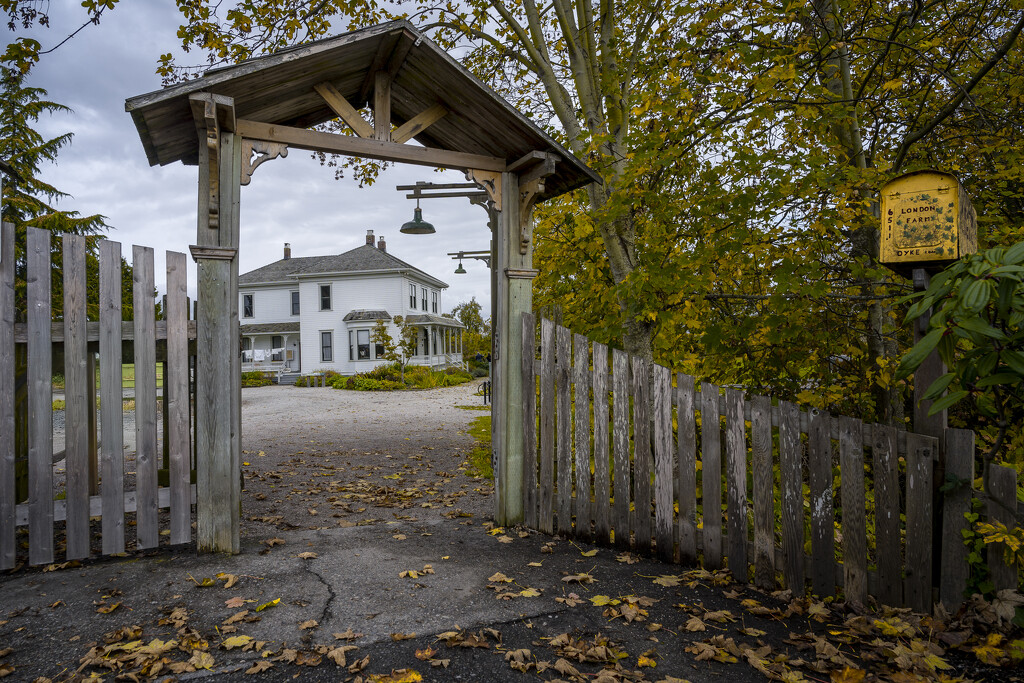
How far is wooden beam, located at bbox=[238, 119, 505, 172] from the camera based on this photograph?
14.6ft

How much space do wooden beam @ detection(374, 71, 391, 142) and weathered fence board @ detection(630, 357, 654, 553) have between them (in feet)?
9.20

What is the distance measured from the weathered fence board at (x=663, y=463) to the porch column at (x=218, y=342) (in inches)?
119

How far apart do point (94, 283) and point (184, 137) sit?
89.1 ft

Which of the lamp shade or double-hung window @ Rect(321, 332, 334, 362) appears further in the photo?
double-hung window @ Rect(321, 332, 334, 362)

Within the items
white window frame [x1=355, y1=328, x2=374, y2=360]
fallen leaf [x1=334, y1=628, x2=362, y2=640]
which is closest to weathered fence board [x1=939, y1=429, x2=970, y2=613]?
fallen leaf [x1=334, y1=628, x2=362, y2=640]

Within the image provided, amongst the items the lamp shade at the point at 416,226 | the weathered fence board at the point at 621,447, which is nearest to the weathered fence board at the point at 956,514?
the weathered fence board at the point at 621,447

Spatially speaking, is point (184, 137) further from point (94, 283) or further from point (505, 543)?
point (94, 283)

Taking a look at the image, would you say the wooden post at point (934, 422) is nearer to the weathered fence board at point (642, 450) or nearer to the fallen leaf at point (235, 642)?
the weathered fence board at point (642, 450)

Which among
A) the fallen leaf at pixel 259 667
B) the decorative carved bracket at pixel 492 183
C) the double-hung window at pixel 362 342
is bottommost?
the fallen leaf at pixel 259 667

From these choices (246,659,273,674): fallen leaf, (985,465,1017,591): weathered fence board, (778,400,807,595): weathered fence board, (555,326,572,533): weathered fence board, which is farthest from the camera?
(555,326,572,533): weathered fence board

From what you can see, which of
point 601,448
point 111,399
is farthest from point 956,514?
point 111,399

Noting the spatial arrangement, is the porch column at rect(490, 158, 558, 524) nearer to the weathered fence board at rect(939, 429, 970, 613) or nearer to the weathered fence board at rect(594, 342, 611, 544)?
the weathered fence board at rect(594, 342, 611, 544)

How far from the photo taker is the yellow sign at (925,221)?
304cm

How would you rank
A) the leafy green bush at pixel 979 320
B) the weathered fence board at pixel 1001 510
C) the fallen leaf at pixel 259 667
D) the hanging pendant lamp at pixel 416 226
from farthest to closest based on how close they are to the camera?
1. the hanging pendant lamp at pixel 416 226
2. the weathered fence board at pixel 1001 510
3. the fallen leaf at pixel 259 667
4. the leafy green bush at pixel 979 320
